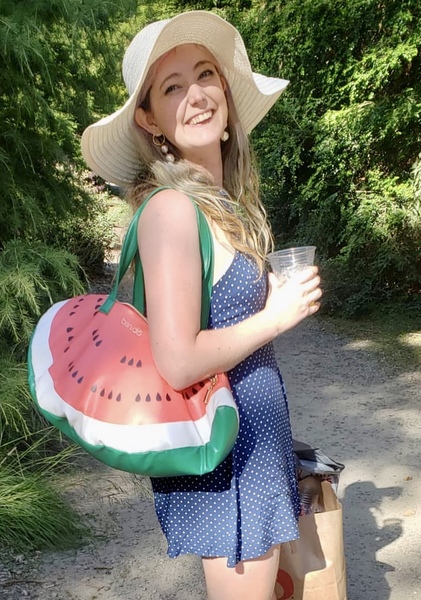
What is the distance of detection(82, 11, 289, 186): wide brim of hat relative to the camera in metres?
1.64

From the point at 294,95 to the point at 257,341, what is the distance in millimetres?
6178

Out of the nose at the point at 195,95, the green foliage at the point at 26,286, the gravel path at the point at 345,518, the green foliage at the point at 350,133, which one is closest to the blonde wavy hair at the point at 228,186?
the nose at the point at 195,95

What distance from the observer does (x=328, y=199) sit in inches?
277

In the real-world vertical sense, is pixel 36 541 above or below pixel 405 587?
above

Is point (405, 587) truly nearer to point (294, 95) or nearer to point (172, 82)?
point (172, 82)

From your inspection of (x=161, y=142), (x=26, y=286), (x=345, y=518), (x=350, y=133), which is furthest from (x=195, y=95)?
(x=350, y=133)

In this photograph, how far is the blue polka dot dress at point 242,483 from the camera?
160cm

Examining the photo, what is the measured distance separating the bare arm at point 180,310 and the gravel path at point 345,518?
6.21ft

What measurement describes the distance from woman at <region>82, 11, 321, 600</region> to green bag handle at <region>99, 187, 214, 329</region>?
0.03 m

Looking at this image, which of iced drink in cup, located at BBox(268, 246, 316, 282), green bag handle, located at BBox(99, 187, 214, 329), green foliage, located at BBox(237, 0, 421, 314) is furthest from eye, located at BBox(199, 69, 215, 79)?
green foliage, located at BBox(237, 0, 421, 314)

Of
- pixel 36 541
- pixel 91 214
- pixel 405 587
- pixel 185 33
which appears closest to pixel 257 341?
pixel 185 33

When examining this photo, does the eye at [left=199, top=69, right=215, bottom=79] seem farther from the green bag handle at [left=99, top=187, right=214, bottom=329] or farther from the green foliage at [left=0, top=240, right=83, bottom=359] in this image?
the green foliage at [left=0, top=240, right=83, bottom=359]

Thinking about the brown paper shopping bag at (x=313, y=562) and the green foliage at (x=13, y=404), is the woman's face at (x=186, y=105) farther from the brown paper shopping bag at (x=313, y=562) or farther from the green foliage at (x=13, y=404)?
the green foliage at (x=13, y=404)

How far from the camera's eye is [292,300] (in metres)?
1.58
